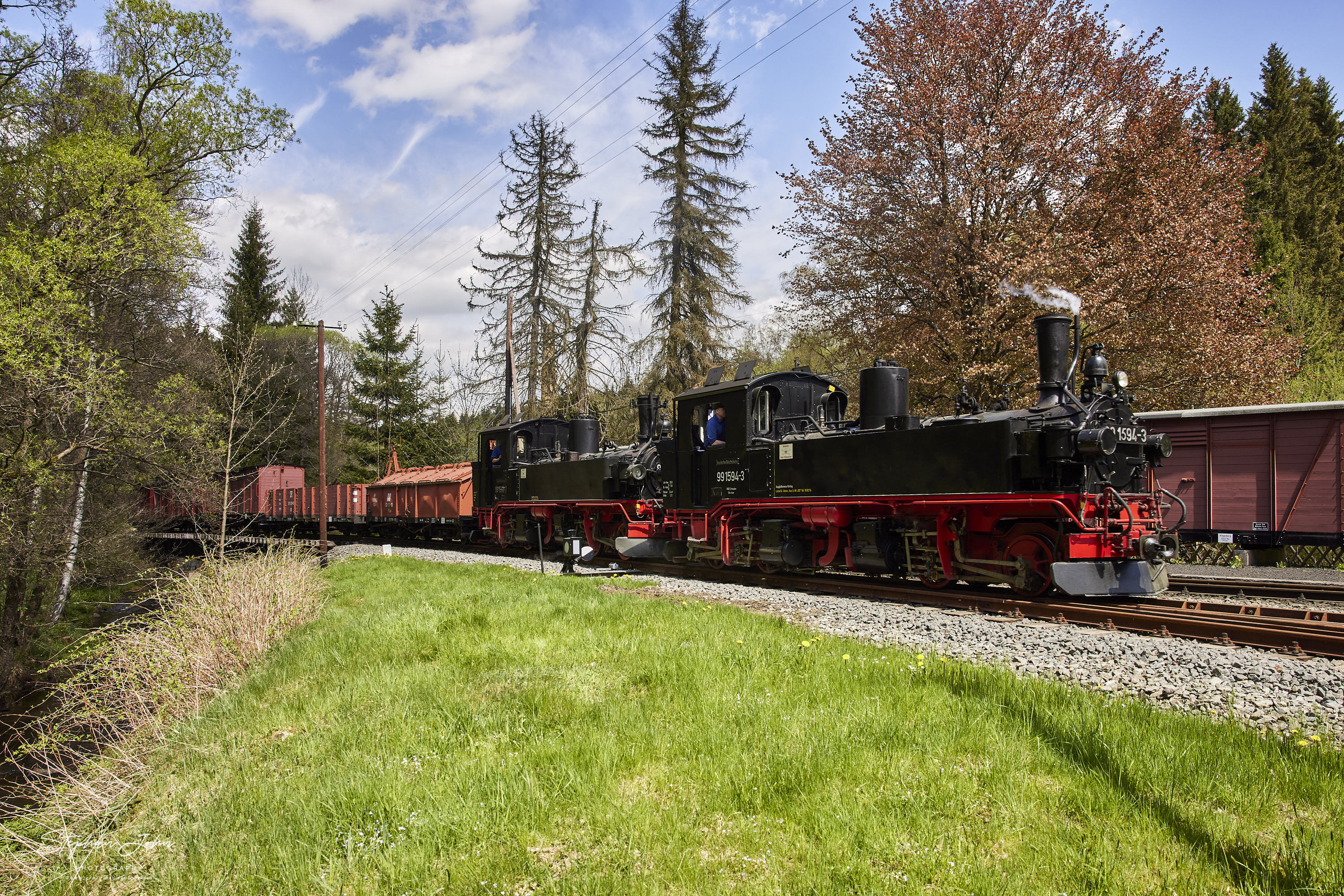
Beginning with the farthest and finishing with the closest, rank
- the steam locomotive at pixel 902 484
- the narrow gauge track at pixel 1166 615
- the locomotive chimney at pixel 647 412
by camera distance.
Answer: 1. the locomotive chimney at pixel 647 412
2. the steam locomotive at pixel 902 484
3. the narrow gauge track at pixel 1166 615

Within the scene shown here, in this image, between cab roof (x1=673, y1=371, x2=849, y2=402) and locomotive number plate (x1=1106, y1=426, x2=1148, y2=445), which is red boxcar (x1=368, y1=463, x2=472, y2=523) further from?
locomotive number plate (x1=1106, y1=426, x2=1148, y2=445)

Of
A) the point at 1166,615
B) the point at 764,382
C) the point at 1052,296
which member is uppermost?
the point at 1052,296

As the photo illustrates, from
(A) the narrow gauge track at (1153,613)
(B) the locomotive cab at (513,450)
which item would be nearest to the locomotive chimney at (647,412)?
(B) the locomotive cab at (513,450)

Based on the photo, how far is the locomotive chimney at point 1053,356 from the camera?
902 cm

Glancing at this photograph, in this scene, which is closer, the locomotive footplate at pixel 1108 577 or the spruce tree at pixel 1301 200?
the locomotive footplate at pixel 1108 577

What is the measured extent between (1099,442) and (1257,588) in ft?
14.3

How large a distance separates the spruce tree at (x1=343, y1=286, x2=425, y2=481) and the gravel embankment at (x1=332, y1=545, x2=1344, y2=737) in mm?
38878

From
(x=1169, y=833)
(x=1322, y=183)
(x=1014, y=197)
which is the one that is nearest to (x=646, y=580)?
(x=1169, y=833)

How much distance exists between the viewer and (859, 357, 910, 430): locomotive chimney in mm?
10938

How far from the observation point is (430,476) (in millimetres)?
25797

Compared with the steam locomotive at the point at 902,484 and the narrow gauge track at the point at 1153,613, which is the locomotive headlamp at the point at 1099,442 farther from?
the narrow gauge track at the point at 1153,613

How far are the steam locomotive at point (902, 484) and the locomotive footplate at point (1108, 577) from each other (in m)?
0.02

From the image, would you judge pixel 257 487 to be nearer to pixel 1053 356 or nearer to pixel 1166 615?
pixel 1053 356

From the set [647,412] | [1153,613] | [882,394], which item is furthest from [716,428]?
[1153,613]
